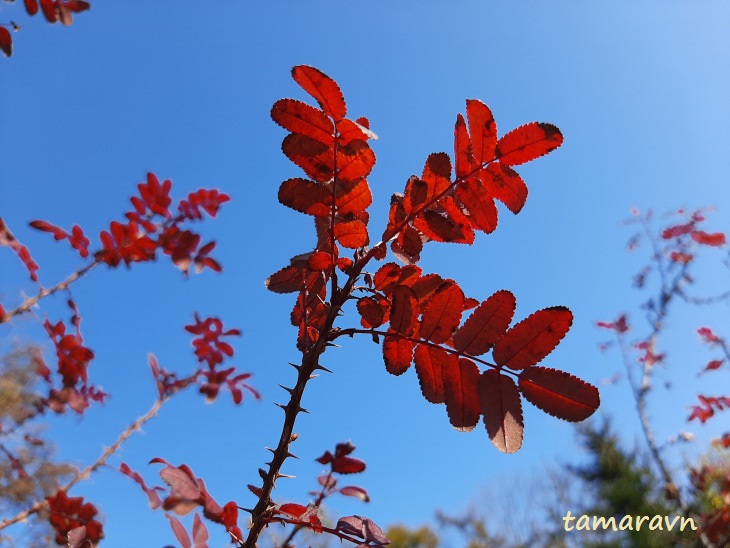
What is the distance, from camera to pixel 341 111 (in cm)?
76

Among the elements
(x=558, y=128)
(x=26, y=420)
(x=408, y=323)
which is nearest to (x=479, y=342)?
(x=408, y=323)

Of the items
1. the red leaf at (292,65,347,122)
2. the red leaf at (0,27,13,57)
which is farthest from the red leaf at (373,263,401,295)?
the red leaf at (0,27,13,57)

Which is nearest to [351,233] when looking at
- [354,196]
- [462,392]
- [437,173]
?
[354,196]

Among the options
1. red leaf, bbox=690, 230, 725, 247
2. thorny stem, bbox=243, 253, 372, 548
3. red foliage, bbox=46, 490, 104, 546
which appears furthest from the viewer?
red leaf, bbox=690, 230, 725, 247

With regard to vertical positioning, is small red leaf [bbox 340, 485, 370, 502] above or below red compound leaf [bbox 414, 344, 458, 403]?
below

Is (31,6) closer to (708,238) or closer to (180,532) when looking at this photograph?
(180,532)

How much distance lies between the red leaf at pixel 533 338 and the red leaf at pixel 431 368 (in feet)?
0.26

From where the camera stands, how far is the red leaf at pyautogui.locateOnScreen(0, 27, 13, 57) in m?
1.17

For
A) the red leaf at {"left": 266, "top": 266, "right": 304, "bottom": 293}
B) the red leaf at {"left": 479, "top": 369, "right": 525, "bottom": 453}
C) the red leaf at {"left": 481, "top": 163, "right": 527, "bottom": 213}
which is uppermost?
the red leaf at {"left": 481, "top": 163, "right": 527, "bottom": 213}

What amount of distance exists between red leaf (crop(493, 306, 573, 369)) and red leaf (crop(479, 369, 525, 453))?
27 millimetres

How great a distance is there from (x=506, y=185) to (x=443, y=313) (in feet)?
0.80

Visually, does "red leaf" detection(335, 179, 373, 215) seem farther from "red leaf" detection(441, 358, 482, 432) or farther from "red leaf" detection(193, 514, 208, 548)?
"red leaf" detection(193, 514, 208, 548)

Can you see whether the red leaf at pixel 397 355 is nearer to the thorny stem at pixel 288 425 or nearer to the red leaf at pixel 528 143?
the thorny stem at pixel 288 425

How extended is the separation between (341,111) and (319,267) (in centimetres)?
24
